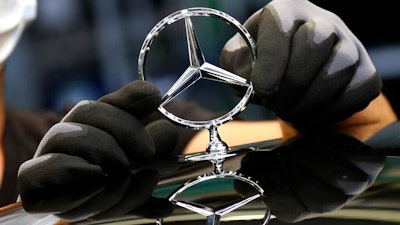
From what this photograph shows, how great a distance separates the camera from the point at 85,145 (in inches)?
18.0

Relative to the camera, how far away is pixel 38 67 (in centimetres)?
163

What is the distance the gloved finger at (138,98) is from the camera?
1.52 ft

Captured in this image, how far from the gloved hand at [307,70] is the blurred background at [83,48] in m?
0.93

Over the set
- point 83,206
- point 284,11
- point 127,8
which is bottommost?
point 83,206

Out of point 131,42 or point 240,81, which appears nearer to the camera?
point 240,81

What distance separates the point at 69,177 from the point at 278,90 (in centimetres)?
18

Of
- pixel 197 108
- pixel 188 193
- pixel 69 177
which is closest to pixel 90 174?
pixel 69 177

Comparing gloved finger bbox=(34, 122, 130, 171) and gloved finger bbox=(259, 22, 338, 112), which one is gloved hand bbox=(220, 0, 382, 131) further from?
gloved finger bbox=(34, 122, 130, 171)

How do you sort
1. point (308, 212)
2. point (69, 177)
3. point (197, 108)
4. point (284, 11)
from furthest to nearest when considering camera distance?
point (197, 108), point (284, 11), point (69, 177), point (308, 212)

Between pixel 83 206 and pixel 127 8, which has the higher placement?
pixel 127 8

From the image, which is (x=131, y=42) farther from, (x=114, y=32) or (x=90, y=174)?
(x=90, y=174)

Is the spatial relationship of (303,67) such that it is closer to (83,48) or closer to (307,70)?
(307,70)

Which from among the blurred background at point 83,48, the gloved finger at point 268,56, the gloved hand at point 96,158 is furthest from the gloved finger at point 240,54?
the blurred background at point 83,48

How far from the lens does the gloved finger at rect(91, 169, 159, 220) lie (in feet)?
1.12
